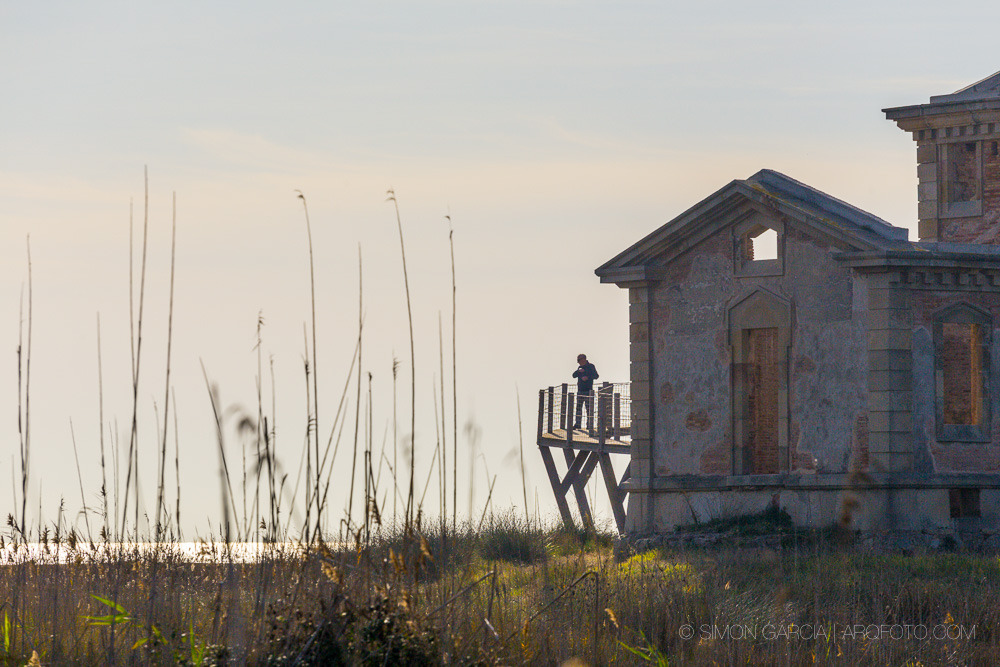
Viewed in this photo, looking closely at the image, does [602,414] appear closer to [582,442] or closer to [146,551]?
[582,442]

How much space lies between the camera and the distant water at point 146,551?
665 cm

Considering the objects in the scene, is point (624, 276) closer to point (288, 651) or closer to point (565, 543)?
point (565, 543)

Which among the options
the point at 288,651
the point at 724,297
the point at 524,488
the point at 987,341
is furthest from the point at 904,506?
the point at 288,651

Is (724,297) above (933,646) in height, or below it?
above

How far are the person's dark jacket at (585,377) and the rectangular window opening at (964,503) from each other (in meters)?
7.37

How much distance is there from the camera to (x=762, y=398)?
69.2 ft

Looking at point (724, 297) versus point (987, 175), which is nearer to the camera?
point (724, 297)

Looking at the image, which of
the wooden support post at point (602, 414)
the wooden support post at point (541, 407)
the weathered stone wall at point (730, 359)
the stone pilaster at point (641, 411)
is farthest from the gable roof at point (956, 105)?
the wooden support post at point (541, 407)

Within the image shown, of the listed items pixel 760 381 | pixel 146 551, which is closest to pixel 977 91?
pixel 760 381

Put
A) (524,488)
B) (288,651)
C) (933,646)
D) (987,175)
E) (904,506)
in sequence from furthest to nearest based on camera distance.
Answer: (987,175) → (904,506) → (933,646) → (524,488) → (288,651)

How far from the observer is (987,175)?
926 inches

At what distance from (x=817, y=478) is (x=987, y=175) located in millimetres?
7343

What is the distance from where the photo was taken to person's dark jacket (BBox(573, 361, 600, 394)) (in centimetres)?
2506

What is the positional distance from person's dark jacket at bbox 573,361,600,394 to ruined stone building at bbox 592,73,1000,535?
352cm
